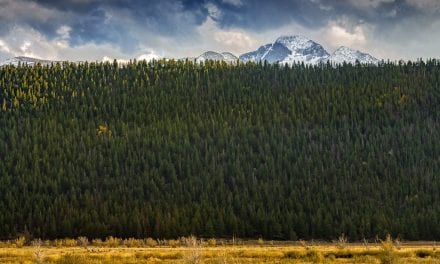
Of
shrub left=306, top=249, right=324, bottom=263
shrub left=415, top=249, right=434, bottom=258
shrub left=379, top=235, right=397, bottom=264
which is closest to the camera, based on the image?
shrub left=379, top=235, right=397, bottom=264

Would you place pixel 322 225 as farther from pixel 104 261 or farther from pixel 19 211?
pixel 104 261

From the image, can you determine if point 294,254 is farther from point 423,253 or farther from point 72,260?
→ point 72,260

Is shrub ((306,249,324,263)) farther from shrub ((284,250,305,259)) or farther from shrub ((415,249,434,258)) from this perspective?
shrub ((415,249,434,258))

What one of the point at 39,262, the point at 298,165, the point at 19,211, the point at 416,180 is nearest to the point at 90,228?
the point at 19,211

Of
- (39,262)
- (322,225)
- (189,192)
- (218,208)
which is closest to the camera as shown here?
(39,262)

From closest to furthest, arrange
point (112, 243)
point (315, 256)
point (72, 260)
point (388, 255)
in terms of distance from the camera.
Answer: point (388, 255), point (72, 260), point (315, 256), point (112, 243)

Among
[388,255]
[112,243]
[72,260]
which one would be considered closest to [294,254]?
[388,255]

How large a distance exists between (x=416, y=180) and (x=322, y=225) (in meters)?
46.6

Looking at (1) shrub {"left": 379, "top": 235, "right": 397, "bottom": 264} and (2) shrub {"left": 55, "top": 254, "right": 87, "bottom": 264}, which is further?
(2) shrub {"left": 55, "top": 254, "right": 87, "bottom": 264}

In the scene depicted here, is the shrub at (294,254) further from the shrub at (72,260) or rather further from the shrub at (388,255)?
the shrub at (72,260)

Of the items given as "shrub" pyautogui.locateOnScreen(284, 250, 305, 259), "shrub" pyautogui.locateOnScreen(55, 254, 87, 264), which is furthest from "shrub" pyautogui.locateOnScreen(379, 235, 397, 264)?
"shrub" pyautogui.locateOnScreen(55, 254, 87, 264)

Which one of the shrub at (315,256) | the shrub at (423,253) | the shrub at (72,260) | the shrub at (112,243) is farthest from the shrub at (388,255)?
the shrub at (112,243)

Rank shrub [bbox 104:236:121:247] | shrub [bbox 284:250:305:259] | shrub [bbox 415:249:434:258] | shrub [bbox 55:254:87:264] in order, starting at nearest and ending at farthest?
shrub [bbox 55:254:87:264], shrub [bbox 284:250:305:259], shrub [bbox 415:249:434:258], shrub [bbox 104:236:121:247]

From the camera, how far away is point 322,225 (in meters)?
153
